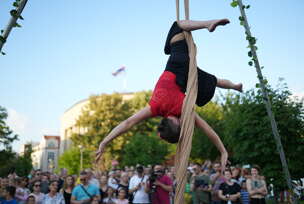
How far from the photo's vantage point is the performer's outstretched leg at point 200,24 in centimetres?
286

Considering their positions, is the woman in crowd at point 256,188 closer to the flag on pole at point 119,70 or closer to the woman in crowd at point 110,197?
the woman in crowd at point 110,197

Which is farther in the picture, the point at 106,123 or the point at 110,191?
the point at 106,123

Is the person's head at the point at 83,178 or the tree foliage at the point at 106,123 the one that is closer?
the person's head at the point at 83,178

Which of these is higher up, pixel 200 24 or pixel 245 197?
pixel 200 24

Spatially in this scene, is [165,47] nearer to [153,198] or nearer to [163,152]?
[153,198]

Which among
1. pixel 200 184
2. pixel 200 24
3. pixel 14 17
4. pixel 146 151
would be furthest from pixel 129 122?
pixel 146 151

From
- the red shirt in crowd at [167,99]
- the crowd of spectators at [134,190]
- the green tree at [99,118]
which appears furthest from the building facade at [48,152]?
the red shirt in crowd at [167,99]

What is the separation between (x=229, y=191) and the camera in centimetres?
668

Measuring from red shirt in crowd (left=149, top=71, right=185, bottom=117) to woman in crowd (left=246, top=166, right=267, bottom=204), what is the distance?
4.34 m

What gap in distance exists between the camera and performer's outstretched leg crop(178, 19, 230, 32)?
9.38ft

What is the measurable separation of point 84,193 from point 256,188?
3335 millimetres

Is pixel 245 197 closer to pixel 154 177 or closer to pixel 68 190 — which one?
pixel 154 177

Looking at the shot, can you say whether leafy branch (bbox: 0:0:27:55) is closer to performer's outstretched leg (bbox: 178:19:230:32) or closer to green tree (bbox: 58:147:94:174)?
performer's outstretched leg (bbox: 178:19:230:32)

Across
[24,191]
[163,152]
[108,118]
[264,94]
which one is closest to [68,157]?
[108,118]
